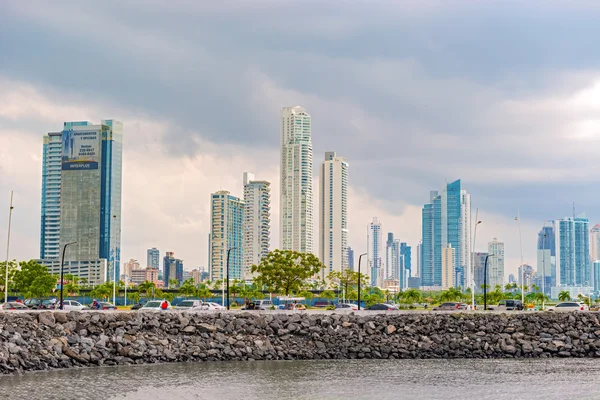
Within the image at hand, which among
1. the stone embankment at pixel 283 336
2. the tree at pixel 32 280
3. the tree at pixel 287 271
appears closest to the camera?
the stone embankment at pixel 283 336

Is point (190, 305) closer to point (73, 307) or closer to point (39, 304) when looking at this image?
point (73, 307)

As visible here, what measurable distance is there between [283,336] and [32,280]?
75.2 metres

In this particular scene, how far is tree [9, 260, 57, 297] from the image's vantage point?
12131 cm

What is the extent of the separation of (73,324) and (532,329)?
35236 mm

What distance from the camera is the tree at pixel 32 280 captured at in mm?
121312

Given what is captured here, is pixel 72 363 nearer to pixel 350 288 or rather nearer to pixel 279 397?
pixel 279 397

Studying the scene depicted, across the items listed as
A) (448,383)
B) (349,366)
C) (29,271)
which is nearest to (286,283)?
(29,271)

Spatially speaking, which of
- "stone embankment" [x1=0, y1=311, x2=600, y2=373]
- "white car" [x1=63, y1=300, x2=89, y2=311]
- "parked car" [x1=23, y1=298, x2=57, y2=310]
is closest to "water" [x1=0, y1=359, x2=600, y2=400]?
"stone embankment" [x1=0, y1=311, x2=600, y2=373]

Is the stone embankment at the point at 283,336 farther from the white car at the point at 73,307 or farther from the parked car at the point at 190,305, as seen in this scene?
the white car at the point at 73,307

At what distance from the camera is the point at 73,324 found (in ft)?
183

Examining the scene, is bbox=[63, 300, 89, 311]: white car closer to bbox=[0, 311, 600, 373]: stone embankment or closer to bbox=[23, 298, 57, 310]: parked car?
bbox=[23, 298, 57, 310]: parked car

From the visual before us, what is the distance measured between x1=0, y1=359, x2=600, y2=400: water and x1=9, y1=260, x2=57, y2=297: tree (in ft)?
244

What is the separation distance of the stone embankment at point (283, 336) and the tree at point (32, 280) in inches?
2648

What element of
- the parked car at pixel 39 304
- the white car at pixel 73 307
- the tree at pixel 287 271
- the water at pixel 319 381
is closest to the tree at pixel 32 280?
the parked car at pixel 39 304
